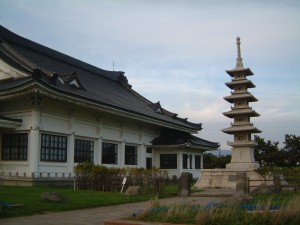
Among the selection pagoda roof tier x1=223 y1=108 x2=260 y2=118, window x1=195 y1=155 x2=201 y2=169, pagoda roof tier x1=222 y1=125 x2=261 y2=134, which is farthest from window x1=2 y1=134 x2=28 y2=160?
window x1=195 y1=155 x2=201 y2=169

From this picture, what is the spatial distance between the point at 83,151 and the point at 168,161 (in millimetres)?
12756

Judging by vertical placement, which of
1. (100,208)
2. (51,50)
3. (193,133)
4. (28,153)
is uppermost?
(51,50)

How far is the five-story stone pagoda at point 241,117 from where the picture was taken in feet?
112

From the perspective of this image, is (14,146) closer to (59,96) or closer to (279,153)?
(59,96)

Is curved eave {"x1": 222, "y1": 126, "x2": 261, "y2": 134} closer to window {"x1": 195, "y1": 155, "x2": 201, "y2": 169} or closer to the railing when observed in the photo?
window {"x1": 195, "y1": 155, "x2": 201, "y2": 169}

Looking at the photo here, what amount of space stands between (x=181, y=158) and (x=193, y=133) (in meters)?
5.80

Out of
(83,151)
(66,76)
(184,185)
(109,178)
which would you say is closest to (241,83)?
(83,151)

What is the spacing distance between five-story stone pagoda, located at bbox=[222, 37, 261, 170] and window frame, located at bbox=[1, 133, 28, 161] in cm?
1716

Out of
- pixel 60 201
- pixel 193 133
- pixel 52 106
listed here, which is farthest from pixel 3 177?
pixel 193 133

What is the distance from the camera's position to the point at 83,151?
29.5 m

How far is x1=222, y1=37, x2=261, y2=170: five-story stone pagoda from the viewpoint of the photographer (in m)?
34.1

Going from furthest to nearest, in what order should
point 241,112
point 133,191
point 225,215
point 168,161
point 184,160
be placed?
point 184,160 → point 168,161 → point 241,112 → point 133,191 → point 225,215

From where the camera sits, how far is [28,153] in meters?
24.6

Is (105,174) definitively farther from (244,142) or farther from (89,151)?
(244,142)
